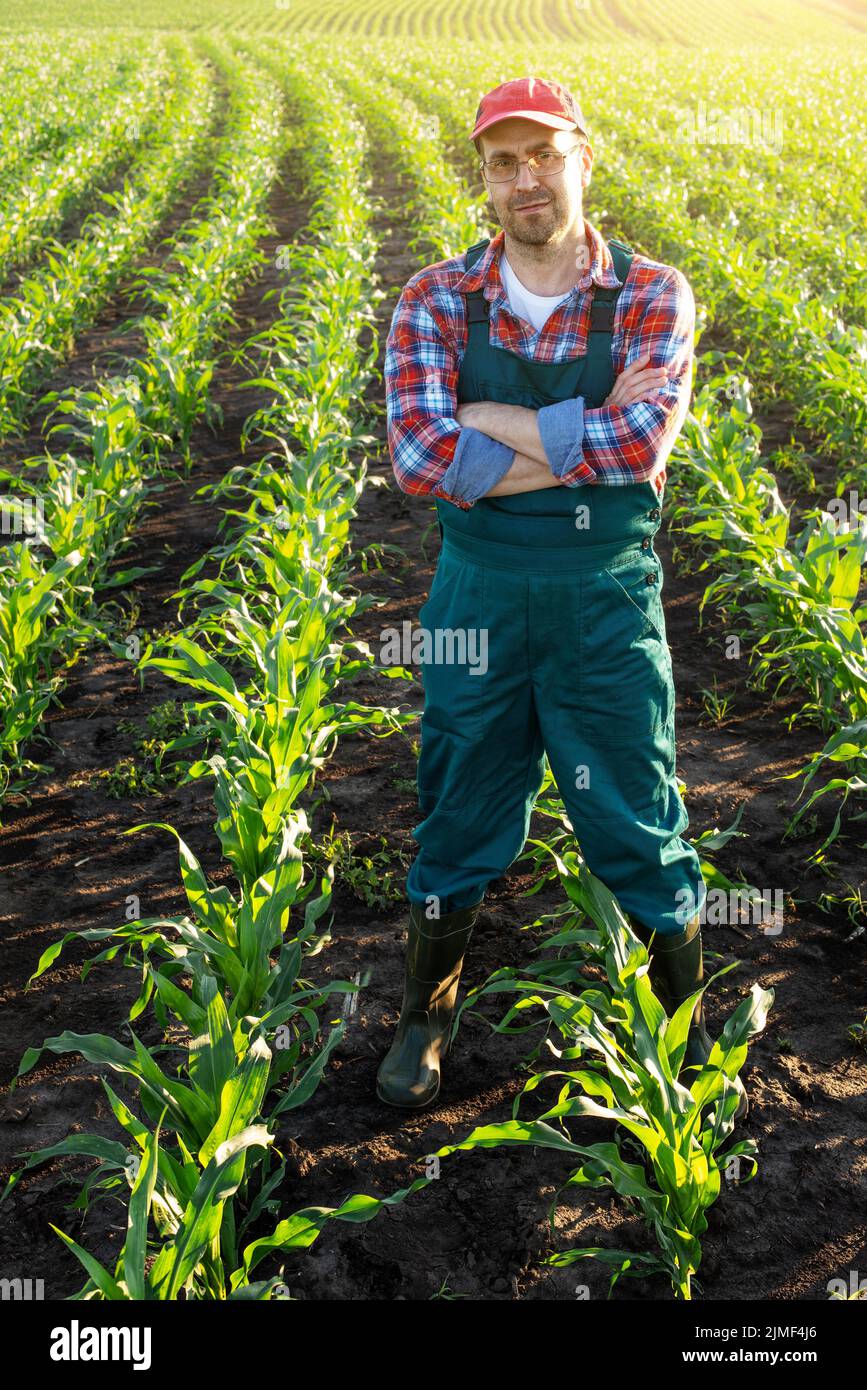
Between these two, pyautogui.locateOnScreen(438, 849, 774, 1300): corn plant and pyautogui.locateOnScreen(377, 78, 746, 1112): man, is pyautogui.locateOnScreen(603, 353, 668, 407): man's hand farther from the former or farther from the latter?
pyautogui.locateOnScreen(438, 849, 774, 1300): corn plant

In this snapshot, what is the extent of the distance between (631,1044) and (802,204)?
469 inches

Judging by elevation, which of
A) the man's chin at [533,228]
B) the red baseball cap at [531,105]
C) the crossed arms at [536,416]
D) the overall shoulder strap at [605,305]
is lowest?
the crossed arms at [536,416]

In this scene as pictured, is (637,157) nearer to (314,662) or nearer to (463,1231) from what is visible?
(314,662)

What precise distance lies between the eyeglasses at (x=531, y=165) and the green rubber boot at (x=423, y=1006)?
147cm

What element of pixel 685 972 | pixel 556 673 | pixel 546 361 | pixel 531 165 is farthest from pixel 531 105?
pixel 685 972

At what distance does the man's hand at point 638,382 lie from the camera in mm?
2184

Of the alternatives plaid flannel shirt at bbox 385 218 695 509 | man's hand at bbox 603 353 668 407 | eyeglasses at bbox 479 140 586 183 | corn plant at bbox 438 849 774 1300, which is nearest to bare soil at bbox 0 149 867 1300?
corn plant at bbox 438 849 774 1300

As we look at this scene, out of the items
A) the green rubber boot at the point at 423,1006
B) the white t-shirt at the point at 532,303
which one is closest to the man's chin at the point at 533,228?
the white t-shirt at the point at 532,303

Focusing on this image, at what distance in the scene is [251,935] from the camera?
2.57 metres

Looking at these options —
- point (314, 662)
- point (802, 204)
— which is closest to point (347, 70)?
point (802, 204)

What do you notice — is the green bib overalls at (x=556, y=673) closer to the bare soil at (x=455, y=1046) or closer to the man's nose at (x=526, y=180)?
the man's nose at (x=526, y=180)

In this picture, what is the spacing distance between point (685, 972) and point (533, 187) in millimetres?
1616

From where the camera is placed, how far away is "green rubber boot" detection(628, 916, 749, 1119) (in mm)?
2568

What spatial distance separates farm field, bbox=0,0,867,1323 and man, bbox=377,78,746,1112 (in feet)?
0.77
